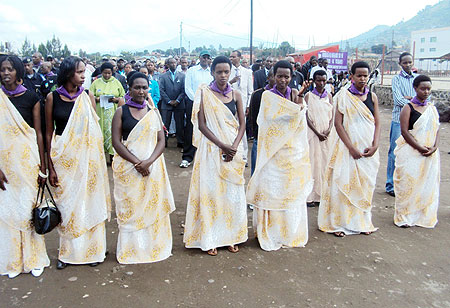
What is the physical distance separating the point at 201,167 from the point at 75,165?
119 cm

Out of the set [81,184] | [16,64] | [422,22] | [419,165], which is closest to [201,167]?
[81,184]

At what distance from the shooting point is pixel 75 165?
3.46 m

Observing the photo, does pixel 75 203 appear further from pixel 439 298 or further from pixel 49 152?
pixel 439 298

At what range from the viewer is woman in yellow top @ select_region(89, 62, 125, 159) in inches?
283

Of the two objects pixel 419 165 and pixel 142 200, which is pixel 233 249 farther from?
pixel 419 165

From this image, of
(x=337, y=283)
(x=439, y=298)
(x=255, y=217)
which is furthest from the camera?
(x=255, y=217)

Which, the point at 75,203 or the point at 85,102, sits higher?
the point at 85,102

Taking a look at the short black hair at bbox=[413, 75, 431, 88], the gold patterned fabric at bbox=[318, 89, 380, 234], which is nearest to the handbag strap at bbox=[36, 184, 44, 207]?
the gold patterned fabric at bbox=[318, 89, 380, 234]

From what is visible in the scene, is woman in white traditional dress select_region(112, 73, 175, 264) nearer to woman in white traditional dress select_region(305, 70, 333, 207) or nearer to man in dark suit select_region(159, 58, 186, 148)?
woman in white traditional dress select_region(305, 70, 333, 207)

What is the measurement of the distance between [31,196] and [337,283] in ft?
9.18

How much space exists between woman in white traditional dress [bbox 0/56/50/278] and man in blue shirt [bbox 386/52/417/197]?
15.9 feet

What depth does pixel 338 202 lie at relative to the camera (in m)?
4.50

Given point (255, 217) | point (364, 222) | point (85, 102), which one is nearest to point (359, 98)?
point (364, 222)

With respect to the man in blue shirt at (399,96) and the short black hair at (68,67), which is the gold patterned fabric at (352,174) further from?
the short black hair at (68,67)
